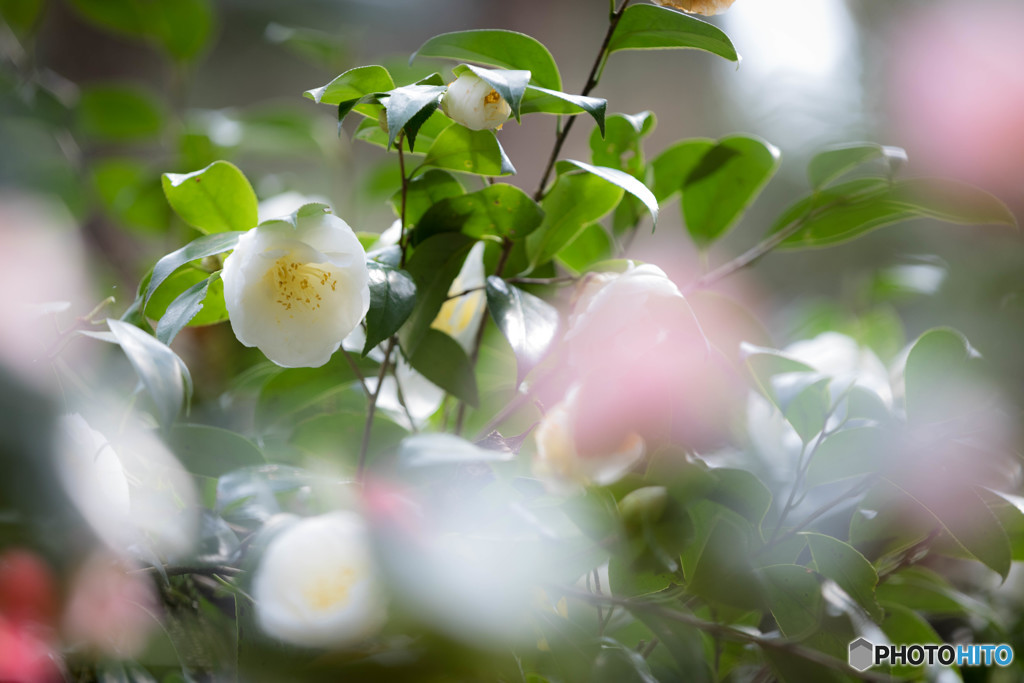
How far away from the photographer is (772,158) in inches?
19.4

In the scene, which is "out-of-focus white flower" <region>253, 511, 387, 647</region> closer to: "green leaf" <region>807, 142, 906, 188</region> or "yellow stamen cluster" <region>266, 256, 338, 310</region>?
"yellow stamen cluster" <region>266, 256, 338, 310</region>

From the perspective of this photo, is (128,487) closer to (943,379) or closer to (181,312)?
(181,312)

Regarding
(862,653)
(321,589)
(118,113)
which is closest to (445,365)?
(321,589)

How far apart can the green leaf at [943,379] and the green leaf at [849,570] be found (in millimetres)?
103

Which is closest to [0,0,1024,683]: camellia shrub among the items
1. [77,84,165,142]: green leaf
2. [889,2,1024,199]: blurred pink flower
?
[77,84,165,142]: green leaf

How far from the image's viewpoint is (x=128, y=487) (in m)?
0.34

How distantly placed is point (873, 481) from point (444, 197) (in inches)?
12.3

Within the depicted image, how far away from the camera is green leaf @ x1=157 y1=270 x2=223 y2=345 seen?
30 centimetres

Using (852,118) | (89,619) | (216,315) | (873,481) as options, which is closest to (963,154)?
(852,118)

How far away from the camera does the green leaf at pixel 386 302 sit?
1.03ft

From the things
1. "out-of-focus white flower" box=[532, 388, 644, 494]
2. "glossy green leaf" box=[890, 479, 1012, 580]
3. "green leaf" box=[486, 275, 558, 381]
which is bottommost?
"glossy green leaf" box=[890, 479, 1012, 580]

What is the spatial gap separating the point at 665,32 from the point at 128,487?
14.8 inches

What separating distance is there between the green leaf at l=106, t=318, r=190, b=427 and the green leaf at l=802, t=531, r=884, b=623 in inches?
13.5

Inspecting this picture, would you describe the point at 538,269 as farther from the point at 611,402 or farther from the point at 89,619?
the point at 89,619
